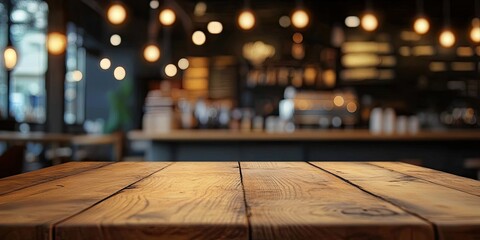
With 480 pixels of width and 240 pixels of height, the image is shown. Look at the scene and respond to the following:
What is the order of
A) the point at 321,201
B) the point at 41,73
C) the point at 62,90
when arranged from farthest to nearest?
the point at 41,73, the point at 62,90, the point at 321,201

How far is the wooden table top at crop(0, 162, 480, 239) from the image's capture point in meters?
0.77

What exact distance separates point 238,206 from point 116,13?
12.0ft

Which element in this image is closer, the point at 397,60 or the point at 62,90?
the point at 62,90

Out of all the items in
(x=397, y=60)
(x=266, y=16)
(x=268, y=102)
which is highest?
(x=266, y=16)

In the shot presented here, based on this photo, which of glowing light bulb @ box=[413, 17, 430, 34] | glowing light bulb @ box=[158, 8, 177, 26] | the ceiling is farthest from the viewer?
the ceiling

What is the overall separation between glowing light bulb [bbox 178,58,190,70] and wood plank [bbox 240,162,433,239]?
8.52 meters

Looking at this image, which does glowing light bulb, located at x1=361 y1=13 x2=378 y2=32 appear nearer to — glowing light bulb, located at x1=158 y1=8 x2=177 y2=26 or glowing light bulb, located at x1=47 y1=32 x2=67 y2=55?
glowing light bulb, located at x1=158 y1=8 x2=177 y2=26

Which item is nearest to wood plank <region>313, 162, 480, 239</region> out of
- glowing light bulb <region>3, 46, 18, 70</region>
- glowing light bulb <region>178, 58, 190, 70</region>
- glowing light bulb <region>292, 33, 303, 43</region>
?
glowing light bulb <region>3, 46, 18, 70</region>

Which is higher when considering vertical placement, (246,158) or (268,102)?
(268,102)

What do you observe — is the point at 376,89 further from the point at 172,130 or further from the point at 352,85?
the point at 172,130

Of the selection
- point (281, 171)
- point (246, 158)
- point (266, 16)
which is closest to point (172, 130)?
point (246, 158)

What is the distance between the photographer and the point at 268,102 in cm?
844

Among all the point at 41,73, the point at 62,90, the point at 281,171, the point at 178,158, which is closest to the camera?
the point at 281,171

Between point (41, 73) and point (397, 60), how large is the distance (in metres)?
6.36
